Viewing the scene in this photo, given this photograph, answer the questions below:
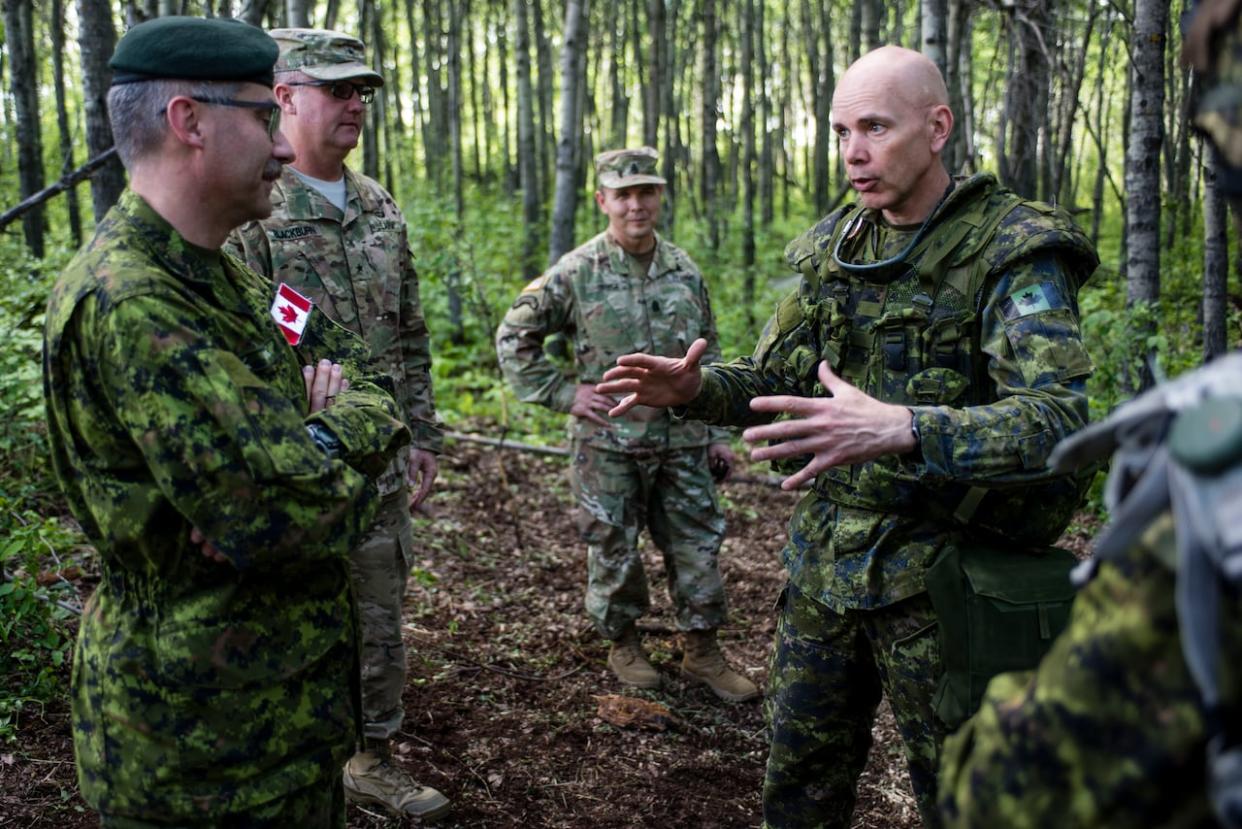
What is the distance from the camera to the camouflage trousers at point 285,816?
1.85 m

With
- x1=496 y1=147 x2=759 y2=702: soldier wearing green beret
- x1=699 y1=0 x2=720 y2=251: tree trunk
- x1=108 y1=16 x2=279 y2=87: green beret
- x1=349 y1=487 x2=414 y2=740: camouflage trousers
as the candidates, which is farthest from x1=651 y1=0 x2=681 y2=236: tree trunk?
x1=108 y1=16 x2=279 y2=87: green beret

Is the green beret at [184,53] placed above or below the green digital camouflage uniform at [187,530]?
above

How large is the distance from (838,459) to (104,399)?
1383mm

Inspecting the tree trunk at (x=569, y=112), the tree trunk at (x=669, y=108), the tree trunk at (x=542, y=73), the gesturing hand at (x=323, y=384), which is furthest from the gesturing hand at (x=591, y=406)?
the tree trunk at (x=542, y=73)

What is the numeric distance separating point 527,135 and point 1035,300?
13.5m

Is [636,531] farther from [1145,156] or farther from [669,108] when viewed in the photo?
[669,108]

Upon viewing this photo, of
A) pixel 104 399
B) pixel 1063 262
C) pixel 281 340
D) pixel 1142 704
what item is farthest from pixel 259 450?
pixel 1063 262

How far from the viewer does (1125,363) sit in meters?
5.73

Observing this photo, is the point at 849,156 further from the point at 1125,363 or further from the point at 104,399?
the point at 1125,363

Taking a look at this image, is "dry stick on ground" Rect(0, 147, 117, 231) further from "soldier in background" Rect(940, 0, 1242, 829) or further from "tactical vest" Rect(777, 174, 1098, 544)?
"soldier in background" Rect(940, 0, 1242, 829)

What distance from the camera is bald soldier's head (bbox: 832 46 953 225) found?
99.2 inches

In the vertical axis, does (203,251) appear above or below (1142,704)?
above

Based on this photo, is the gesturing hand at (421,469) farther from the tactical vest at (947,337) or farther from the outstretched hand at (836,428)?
the outstretched hand at (836,428)

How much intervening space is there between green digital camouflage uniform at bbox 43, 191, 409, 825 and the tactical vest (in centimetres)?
130
